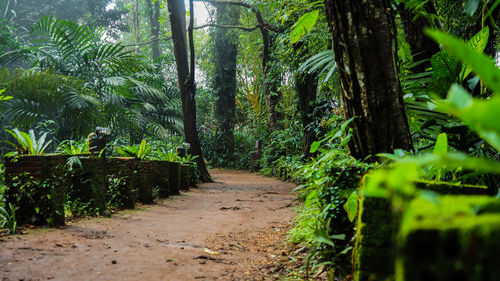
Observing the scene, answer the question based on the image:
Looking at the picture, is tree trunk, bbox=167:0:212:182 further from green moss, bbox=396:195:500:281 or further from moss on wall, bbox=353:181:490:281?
green moss, bbox=396:195:500:281

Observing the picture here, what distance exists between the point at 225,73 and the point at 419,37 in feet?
49.2

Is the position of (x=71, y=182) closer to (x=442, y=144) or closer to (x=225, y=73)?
(x=442, y=144)

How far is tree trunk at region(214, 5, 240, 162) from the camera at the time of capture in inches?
672

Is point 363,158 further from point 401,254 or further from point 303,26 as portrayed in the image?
point 401,254

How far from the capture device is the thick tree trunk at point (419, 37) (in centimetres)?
288

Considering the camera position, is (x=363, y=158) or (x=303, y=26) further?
(x=303, y=26)

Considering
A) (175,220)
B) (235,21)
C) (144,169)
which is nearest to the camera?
(175,220)

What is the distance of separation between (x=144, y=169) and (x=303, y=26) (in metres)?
3.94

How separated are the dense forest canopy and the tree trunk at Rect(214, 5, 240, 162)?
0.19 feet

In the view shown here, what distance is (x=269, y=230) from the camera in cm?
421

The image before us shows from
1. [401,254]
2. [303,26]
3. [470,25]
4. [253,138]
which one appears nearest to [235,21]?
[253,138]

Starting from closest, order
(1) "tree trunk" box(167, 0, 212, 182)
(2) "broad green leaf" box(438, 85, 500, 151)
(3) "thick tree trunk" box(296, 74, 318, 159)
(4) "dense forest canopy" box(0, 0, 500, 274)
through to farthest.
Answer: (2) "broad green leaf" box(438, 85, 500, 151)
(4) "dense forest canopy" box(0, 0, 500, 274)
(3) "thick tree trunk" box(296, 74, 318, 159)
(1) "tree trunk" box(167, 0, 212, 182)

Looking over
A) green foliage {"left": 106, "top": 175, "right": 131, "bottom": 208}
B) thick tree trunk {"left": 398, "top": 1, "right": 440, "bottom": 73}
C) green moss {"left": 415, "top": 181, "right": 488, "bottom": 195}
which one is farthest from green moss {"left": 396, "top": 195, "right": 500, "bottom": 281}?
green foliage {"left": 106, "top": 175, "right": 131, "bottom": 208}

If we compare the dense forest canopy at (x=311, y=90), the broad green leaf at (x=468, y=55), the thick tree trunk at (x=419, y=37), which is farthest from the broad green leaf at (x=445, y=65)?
the broad green leaf at (x=468, y=55)
